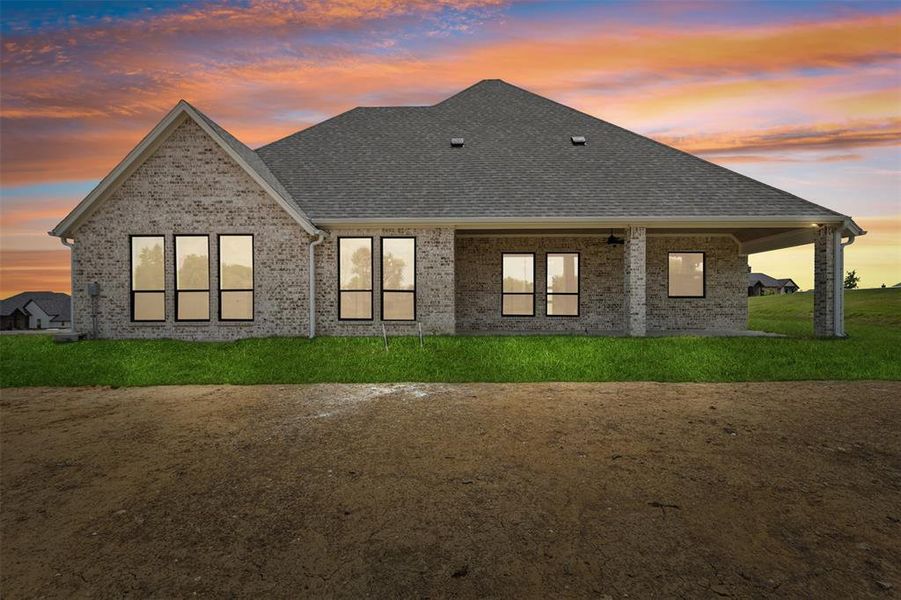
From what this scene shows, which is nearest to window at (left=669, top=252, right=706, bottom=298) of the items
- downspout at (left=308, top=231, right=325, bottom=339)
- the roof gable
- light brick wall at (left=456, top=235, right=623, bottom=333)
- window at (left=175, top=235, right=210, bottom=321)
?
light brick wall at (left=456, top=235, right=623, bottom=333)

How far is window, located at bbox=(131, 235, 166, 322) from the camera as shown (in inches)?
602

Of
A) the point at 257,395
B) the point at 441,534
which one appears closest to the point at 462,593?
the point at 441,534

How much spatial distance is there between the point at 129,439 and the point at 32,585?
3379 mm

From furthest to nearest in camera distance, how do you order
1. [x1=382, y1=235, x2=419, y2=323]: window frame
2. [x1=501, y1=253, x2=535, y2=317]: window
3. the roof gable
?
[x1=501, y1=253, x2=535, y2=317]: window → [x1=382, y1=235, x2=419, y2=323]: window frame → the roof gable

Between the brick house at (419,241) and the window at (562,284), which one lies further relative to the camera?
the window at (562,284)

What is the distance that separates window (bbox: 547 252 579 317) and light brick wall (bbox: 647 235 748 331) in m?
2.78

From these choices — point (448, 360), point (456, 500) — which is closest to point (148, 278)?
point (448, 360)

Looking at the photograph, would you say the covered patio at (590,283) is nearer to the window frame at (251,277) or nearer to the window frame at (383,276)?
the window frame at (383,276)

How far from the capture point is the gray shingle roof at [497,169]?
15.8 m

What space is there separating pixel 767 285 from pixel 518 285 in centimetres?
9566

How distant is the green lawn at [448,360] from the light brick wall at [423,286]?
1.01 metres

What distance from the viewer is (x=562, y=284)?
1828 centimetres

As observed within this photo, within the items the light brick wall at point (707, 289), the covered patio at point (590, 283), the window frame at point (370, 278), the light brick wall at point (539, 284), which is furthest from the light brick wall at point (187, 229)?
the light brick wall at point (707, 289)

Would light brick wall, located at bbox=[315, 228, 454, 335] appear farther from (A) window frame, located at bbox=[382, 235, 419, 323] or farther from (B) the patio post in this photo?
(B) the patio post
